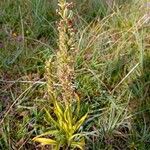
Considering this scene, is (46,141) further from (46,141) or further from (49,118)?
(49,118)

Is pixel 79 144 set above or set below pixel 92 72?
below

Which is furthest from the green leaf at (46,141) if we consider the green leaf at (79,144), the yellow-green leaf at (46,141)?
the green leaf at (79,144)

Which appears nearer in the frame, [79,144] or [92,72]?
[79,144]

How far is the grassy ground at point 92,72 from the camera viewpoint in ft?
7.20

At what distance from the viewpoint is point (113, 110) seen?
222 centimetres

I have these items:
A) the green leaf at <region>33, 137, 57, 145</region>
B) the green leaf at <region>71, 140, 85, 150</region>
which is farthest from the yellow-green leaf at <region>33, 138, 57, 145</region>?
the green leaf at <region>71, 140, 85, 150</region>

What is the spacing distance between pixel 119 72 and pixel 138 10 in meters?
0.67

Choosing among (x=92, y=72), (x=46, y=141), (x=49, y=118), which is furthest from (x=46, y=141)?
(x=92, y=72)

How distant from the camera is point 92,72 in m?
2.40

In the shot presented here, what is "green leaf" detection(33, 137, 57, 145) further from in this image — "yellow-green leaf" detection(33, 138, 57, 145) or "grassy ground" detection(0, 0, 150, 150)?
"grassy ground" detection(0, 0, 150, 150)

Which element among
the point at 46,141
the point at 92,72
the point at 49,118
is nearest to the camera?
the point at 46,141

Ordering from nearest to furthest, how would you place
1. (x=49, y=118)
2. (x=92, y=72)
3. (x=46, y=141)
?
(x=46, y=141), (x=49, y=118), (x=92, y=72)

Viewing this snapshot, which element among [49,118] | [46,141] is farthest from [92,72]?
[46,141]

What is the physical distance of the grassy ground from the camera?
2195mm
